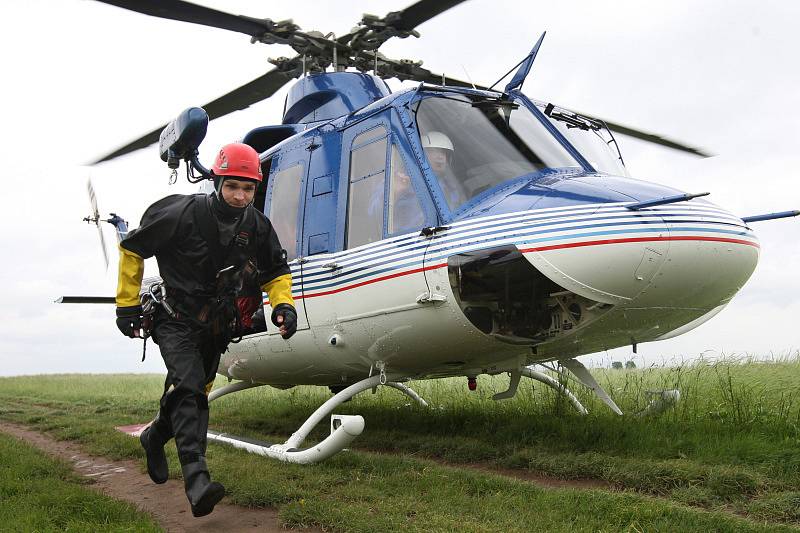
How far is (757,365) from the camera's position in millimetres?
10883

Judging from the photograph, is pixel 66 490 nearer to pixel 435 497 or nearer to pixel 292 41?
pixel 435 497

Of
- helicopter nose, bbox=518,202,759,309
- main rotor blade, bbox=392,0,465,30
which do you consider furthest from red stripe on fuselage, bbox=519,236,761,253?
main rotor blade, bbox=392,0,465,30

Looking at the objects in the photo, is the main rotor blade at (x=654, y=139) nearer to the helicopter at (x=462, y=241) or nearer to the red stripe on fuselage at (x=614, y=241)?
the helicopter at (x=462, y=241)

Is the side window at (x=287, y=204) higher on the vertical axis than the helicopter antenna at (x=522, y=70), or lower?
lower

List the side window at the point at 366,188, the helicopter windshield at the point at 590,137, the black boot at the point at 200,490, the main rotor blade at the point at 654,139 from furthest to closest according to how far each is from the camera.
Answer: the main rotor blade at the point at 654,139
the helicopter windshield at the point at 590,137
the side window at the point at 366,188
the black boot at the point at 200,490

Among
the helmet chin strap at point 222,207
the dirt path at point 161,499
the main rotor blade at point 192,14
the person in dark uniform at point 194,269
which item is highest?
the main rotor blade at point 192,14

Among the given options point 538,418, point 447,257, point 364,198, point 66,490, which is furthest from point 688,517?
point 66,490

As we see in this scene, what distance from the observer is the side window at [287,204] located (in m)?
6.66

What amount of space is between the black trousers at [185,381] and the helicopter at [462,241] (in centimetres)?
119

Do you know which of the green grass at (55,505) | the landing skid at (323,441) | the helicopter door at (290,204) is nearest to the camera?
the green grass at (55,505)

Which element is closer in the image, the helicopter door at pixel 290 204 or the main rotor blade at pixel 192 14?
the main rotor blade at pixel 192 14

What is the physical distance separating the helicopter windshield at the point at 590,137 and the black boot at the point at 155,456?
394 centimetres

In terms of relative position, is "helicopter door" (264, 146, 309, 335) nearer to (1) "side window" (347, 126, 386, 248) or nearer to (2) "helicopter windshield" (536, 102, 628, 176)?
Result: (1) "side window" (347, 126, 386, 248)

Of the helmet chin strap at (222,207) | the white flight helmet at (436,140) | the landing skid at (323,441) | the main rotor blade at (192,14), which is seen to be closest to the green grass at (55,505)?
the landing skid at (323,441)
